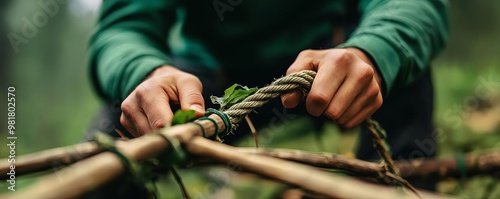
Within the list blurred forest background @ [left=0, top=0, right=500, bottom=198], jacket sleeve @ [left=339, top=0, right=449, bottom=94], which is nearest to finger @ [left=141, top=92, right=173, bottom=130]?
jacket sleeve @ [left=339, top=0, right=449, bottom=94]

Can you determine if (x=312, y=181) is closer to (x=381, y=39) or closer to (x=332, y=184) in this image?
(x=332, y=184)

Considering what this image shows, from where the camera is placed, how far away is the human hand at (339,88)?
444 mm

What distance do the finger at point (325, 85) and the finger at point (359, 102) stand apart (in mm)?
34

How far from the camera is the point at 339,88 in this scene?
47 centimetres

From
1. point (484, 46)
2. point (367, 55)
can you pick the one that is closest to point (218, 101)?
point (367, 55)

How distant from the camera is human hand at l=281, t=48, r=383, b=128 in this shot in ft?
1.46

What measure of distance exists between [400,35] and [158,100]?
344mm

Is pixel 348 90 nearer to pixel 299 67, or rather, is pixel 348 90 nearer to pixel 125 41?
pixel 299 67

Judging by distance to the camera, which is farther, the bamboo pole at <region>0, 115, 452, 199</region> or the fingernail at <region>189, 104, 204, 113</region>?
the fingernail at <region>189, 104, 204, 113</region>

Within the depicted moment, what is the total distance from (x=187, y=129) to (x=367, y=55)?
33cm

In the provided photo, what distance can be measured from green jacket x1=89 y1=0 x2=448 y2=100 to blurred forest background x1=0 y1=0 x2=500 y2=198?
62 centimetres

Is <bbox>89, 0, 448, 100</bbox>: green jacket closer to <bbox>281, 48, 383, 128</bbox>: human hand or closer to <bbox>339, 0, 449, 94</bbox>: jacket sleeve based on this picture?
<bbox>339, 0, 449, 94</bbox>: jacket sleeve

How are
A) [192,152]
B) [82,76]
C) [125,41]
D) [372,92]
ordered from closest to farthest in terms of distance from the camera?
1. [192,152]
2. [372,92]
3. [125,41]
4. [82,76]

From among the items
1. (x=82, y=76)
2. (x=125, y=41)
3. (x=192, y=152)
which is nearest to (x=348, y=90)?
(x=192, y=152)
